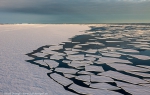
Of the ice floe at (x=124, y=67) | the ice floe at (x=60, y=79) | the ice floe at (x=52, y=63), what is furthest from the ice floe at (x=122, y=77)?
the ice floe at (x=52, y=63)

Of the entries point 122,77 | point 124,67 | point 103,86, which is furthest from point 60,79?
point 124,67

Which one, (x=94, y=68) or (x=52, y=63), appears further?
(x=52, y=63)

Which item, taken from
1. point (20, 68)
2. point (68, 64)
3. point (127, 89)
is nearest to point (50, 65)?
point (68, 64)

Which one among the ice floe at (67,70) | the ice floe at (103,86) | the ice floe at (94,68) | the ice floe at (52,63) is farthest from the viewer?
the ice floe at (52,63)

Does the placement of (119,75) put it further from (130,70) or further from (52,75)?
(52,75)

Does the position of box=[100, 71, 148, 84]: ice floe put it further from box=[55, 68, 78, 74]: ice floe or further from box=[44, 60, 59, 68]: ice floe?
box=[44, 60, 59, 68]: ice floe

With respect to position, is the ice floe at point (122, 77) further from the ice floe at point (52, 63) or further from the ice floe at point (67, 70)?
the ice floe at point (52, 63)

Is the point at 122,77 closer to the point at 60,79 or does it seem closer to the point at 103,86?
the point at 103,86

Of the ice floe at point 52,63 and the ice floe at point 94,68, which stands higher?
the ice floe at point 94,68

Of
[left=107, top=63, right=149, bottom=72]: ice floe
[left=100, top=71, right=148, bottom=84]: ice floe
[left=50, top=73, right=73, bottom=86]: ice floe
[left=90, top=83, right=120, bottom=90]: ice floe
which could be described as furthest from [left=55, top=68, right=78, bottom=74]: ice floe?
[left=107, top=63, right=149, bottom=72]: ice floe

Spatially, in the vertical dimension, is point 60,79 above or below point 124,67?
below

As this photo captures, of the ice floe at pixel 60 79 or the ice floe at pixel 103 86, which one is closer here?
the ice floe at pixel 103 86
